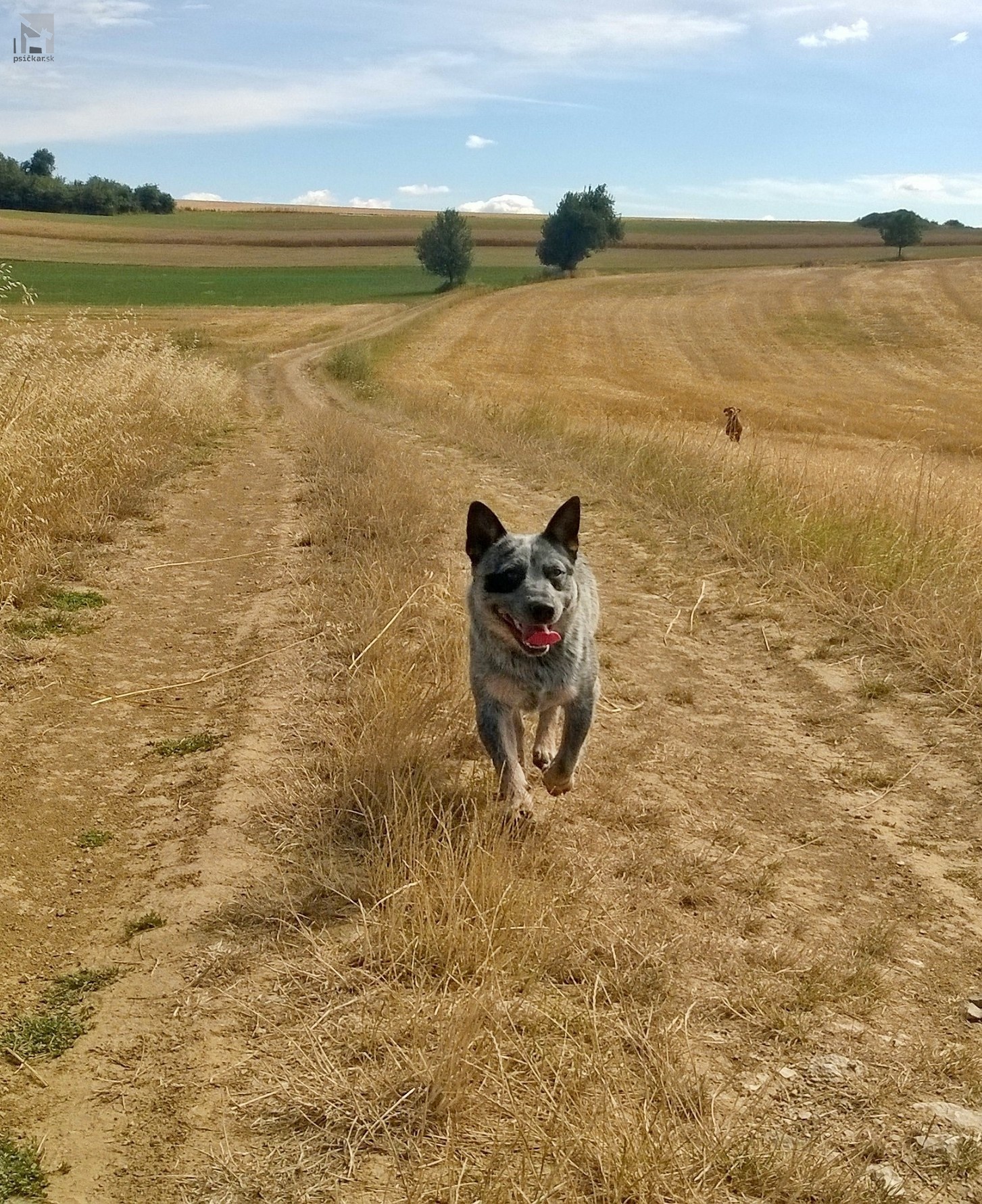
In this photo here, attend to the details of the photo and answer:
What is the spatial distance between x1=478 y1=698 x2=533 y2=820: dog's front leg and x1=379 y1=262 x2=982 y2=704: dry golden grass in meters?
3.47

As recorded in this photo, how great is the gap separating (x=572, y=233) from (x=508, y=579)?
309 ft

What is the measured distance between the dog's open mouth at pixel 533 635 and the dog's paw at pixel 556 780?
2.08 feet

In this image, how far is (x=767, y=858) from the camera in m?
4.75

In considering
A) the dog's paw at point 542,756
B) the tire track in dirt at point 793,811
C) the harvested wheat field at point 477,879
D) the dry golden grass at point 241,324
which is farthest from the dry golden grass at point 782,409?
the dry golden grass at point 241,324

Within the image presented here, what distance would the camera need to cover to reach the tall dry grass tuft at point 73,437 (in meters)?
8.77

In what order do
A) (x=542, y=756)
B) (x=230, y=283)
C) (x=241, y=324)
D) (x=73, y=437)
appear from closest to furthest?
(x=542, y=756), (x=73, y=437), (x=241, y=324), (x=230, y=283)

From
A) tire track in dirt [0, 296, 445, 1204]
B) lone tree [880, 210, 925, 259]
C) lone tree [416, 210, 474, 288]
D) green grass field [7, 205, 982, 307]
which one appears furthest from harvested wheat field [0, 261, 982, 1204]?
lone tree [880, 210, 925, 259]

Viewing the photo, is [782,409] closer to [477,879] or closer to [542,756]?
[542,756]

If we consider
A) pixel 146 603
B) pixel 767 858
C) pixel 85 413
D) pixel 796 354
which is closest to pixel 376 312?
pixel 796 354

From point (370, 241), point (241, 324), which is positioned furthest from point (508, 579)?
point (370, 241)

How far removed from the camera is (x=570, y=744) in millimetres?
5035

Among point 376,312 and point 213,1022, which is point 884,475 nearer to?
point 213,1022

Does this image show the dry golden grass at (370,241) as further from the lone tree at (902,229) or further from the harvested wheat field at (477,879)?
the harvested wheat field at (477,879)

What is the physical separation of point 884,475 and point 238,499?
813 cm
